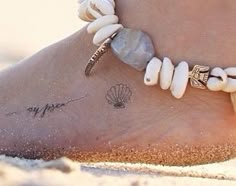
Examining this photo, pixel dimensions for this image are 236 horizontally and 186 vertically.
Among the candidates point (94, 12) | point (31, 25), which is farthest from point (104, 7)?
point (31, 25)

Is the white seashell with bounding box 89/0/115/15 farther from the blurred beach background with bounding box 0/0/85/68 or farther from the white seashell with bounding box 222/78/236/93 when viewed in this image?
the blurred beach background with bounding box 0/0/85/68

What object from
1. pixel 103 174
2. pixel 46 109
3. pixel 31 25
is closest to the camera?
pixel 103 174

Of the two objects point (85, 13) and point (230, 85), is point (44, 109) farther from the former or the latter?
point (230, 85)

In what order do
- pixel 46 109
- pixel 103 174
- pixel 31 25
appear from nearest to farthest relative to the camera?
1. pixel 103 174
2. pixel 46 109
3. pixel 31 25

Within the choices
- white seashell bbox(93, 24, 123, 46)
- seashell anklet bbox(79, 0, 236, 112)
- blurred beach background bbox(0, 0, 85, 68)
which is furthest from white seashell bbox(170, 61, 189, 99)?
blurred beach background bbox(0, 0, 85, 68)

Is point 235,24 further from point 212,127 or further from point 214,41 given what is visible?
point 212,127

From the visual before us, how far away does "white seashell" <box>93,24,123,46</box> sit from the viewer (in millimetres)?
1549

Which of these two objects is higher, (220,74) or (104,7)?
(104,7)

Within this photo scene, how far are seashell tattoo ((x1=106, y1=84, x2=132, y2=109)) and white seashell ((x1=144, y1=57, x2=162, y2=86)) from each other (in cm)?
5

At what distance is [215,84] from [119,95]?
17cm

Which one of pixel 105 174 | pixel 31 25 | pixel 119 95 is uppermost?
pixel 119 95

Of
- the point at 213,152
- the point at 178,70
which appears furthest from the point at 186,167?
the point at 178,70

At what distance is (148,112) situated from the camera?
152 centimetres

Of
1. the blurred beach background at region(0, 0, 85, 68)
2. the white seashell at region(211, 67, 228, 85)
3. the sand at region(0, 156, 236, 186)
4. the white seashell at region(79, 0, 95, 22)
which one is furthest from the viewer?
the blurred beach background at region(0, 0, 85, 68)
